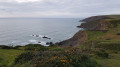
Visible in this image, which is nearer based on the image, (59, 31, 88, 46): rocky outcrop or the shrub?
the shrub

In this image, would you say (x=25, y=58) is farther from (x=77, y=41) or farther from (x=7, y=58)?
(x=77, y=41)

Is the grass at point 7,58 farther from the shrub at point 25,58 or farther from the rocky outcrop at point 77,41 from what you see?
the rocky outcrop at point 77,41

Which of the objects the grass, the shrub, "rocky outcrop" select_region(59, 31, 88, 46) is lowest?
"rocky outcrop" select_region(59, 31, 88, 46)

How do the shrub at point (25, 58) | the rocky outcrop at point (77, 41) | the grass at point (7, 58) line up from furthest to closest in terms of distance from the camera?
the rocky outcrop at point (77, 41)
the grass at point (7, 58)
the shrub at point (25, 58)

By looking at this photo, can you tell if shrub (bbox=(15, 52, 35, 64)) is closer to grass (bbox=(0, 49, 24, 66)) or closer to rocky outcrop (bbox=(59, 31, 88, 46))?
grass (bbox=(0, 49, 24, 66))

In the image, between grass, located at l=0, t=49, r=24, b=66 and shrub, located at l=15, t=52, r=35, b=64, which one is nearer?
shrub, located at l=15, t=52, r=35, b=64

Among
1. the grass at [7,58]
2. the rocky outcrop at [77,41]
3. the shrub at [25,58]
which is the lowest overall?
the rocky outcrop at [77,41]

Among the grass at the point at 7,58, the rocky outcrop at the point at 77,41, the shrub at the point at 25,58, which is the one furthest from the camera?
the rocky outcrop at the point at 77,41

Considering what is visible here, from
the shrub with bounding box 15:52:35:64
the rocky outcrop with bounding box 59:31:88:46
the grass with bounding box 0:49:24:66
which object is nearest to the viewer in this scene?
the shrub with bounding box 15:52:35:64

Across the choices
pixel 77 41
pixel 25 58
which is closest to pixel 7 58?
pixel 25 58

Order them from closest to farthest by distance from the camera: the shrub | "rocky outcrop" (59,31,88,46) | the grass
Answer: the shrub < the grass < "rocky outcrop" (59,31,88,46)

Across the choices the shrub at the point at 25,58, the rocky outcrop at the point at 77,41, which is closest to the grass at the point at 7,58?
the shrub at the point at 25,58

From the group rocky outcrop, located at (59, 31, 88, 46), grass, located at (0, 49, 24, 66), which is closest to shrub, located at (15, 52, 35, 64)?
grass, located at (0, 49, 24, 66)

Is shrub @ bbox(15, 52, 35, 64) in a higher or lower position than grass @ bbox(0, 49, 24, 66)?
higher
